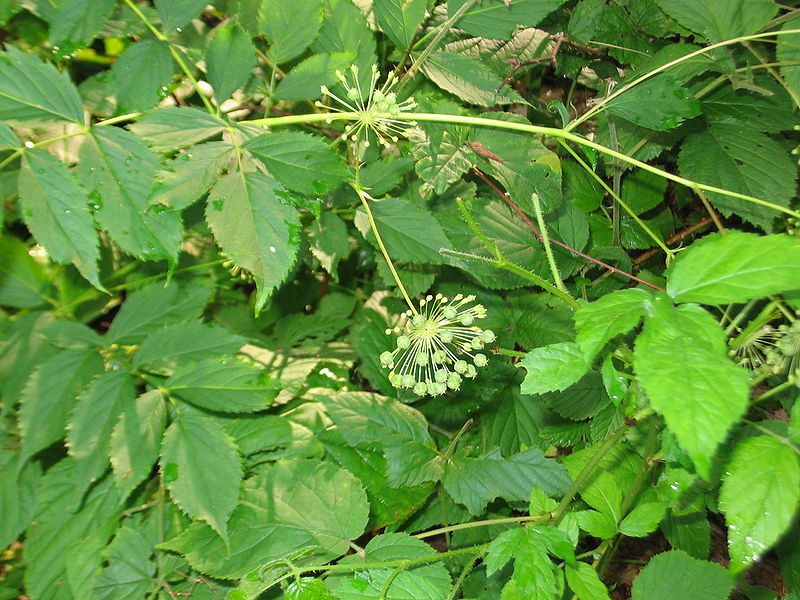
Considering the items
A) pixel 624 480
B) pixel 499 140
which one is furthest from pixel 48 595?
pixel 499 140

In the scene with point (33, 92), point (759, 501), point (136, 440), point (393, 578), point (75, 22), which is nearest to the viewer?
point (759, 501)

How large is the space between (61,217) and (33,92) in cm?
31

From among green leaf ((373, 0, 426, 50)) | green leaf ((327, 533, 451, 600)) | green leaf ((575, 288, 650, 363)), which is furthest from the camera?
green leaf ((373, 0, 426, 50))

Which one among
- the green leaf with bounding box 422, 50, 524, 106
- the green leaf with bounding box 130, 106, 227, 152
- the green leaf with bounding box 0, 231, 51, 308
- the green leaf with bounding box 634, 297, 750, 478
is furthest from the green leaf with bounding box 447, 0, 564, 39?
the green leaf with bounding box 0, 231, 51, 308

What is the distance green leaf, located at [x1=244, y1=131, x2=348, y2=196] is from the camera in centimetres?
125

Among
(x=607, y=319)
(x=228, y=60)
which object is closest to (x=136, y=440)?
(x=228, y=60)

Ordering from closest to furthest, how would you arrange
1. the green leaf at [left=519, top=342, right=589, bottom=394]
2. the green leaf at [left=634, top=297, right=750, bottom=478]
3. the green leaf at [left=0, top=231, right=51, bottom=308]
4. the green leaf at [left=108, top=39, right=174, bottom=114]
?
the green leaf at [left=634, top=297, right=750, bottom=478] → the green leaf at [left=519, top=342, right=589, bottom=394] → the green leaf at [left=108, top=39, right=174, bottom=114] → the green leaf at [left=0, top=231, right=51, bottom=308]

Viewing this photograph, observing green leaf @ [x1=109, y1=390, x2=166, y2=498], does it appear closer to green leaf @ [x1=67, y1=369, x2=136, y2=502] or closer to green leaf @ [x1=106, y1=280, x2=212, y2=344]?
green leaf @ [x1=67, y1=369, x2=136, y2=502]

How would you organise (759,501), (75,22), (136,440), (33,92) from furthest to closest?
(136,440)
(75,22)
(33,92)
(759,501)

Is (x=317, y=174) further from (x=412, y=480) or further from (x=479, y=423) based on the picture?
(x=479, y=423)

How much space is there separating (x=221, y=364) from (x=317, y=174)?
65 cm

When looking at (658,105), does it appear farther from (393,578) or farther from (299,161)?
(393,578)

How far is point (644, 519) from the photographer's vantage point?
1.29 metres

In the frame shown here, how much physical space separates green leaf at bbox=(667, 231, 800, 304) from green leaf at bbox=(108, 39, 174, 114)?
4.17 feet
